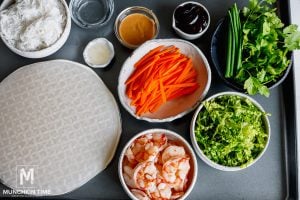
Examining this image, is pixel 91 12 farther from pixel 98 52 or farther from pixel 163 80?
pixel 163 80

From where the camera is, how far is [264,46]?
155cm

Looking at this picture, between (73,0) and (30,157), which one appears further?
(73,0)

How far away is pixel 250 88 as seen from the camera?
1506 mm

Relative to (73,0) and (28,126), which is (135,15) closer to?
(73,0)

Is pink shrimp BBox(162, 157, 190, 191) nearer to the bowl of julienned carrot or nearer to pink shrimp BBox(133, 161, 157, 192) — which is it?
pink shrimp BBox(133, 161, 157, 192)

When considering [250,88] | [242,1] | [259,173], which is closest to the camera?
[250,88]

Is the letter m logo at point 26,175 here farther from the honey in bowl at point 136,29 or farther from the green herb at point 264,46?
the green herb at point 264,46

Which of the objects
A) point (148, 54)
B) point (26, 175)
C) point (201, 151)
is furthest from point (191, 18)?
point (26, 175)

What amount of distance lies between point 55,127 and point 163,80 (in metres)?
0.46

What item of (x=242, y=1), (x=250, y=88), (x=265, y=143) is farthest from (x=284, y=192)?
(x=242, y=1)

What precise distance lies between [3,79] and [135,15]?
593 millimetres

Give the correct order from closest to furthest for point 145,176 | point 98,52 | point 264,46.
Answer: point 145,176
point 264,46
point 98,52

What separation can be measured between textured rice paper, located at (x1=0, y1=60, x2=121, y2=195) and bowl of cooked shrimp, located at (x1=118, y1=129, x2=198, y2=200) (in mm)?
108

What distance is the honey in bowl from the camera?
5.47 feet
